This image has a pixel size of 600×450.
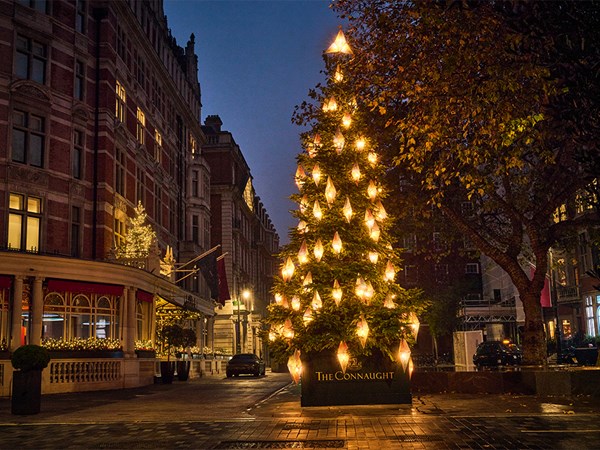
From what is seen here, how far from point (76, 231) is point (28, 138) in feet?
14.5

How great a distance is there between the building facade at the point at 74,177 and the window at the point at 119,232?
0.09 meters

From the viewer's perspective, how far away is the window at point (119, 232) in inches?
1246

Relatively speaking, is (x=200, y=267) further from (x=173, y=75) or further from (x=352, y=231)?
(x=352, y=231)

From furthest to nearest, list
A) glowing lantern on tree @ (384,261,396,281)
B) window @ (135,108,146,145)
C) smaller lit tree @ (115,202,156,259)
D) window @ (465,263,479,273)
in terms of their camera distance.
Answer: window @ (465,263,479,273)
window @ (135,108,146,145)
smaller lit tree @ (115,202,156,259)
glowing lantern on tree @ (384,261,396,281)

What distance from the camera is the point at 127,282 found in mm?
26828

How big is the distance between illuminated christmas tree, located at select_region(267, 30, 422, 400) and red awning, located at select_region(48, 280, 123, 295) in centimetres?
1132

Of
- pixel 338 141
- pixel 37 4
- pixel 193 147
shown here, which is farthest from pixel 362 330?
pixel 193 147

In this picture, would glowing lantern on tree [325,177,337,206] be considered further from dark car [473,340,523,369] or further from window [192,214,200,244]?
window [192,214,200,244]

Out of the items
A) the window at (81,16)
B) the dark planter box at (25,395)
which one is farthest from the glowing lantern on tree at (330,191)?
the window at (81,16)

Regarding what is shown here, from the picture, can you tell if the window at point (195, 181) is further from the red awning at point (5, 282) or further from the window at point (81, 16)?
the red awning at point (5, 282)

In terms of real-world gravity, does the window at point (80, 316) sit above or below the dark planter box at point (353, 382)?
above

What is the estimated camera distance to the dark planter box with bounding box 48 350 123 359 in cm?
2384

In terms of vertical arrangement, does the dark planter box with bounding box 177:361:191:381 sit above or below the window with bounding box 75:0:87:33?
below

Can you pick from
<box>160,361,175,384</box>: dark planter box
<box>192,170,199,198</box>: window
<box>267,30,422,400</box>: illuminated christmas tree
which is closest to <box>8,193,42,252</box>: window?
<box>160,361,175,384</box>: dark planter box
